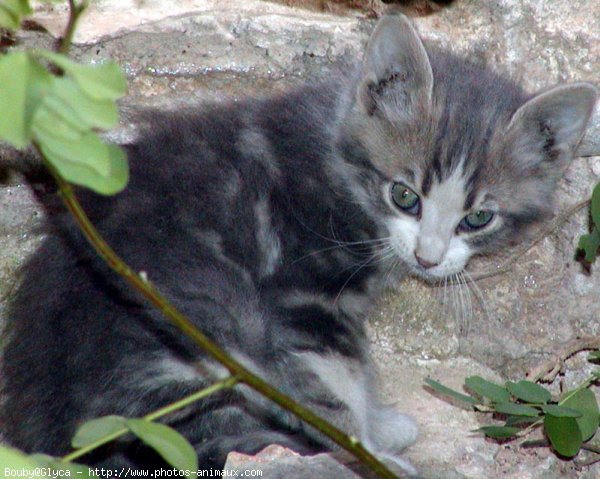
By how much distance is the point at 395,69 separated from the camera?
2139mm

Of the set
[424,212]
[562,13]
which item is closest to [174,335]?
[424,212]

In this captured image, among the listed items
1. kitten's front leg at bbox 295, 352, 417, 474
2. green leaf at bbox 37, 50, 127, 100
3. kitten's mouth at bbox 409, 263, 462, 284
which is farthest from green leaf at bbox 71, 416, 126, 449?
kitten's mouth at bbox 409, 263, 462, 284

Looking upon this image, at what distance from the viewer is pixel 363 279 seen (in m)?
2.23

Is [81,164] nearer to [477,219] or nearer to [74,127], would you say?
[74,127]

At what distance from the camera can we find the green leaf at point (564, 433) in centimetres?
195

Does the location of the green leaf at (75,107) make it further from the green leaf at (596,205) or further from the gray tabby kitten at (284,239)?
the green leaf at (596,205)

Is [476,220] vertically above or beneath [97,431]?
beneath

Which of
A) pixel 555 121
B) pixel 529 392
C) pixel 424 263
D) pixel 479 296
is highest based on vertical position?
pixel 555 121

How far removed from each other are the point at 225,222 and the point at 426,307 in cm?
86

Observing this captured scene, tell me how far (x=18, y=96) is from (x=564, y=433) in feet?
5.23

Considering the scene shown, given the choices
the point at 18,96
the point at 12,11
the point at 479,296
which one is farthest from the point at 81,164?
the point at 479,296

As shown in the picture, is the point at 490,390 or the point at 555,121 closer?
the point at 490,390

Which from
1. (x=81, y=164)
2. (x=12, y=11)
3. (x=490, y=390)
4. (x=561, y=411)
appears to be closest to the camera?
(x=81, y=164)

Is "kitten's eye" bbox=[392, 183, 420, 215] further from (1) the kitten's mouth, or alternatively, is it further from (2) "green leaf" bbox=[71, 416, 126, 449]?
(2) "green leaf" bbox=[71, 416, 126, 449]
